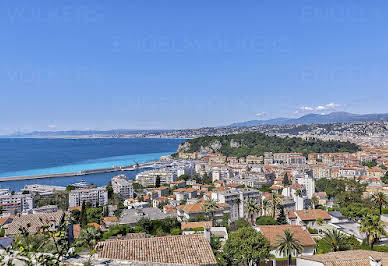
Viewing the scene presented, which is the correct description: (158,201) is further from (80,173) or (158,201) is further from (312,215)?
(80,173)

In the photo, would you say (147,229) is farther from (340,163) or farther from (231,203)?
(340,163)

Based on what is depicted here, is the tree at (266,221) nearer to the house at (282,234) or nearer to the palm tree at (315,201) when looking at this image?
the house at (282,234)

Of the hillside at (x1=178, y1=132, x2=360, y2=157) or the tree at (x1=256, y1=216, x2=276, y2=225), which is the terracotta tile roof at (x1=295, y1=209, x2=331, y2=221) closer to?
the tree at (x1=256, y1=216, x2=276, y2=225)

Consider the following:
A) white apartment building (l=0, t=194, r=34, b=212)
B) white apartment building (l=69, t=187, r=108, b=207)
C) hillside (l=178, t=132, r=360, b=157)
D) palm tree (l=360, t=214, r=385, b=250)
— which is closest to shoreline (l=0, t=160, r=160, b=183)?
hillside (l=178, t=132, r=360, b=157)

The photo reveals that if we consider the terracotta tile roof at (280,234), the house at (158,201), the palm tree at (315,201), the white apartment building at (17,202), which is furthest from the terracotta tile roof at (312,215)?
the white apartment building at (17,202)

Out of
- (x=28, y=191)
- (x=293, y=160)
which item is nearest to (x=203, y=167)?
(x=293, y=160)

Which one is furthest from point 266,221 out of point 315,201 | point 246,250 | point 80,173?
point 80,173
